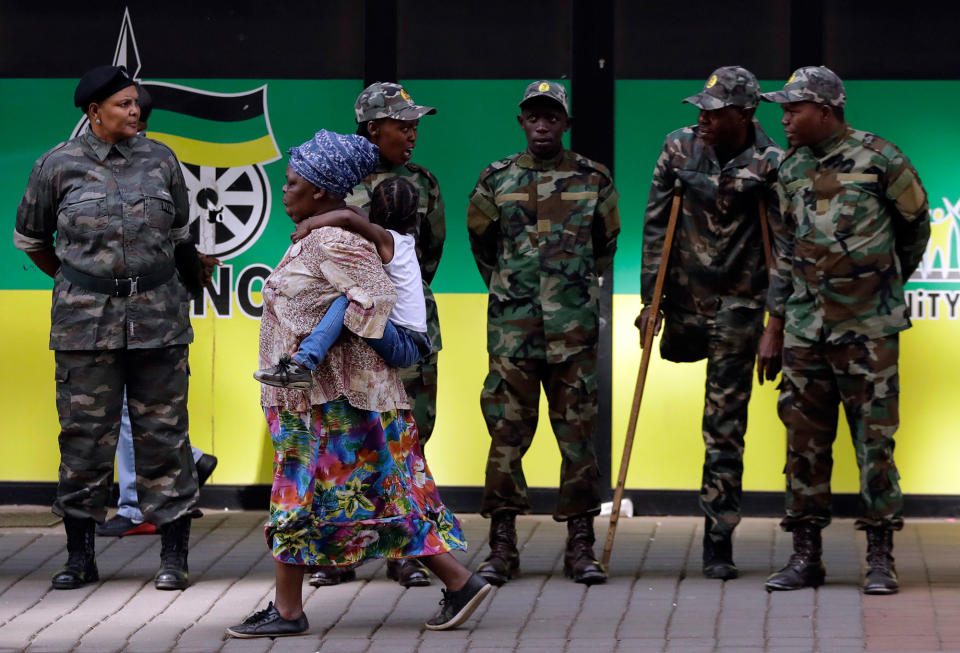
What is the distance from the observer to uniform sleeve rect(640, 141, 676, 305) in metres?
8.25

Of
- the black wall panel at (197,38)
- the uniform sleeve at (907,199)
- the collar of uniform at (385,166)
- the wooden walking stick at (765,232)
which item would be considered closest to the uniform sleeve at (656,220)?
the wooden walking stick at (765,232)

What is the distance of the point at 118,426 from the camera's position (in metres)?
8.20

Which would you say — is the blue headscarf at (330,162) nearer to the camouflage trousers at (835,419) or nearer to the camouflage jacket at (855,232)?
the camouflage jacket at (855,232)

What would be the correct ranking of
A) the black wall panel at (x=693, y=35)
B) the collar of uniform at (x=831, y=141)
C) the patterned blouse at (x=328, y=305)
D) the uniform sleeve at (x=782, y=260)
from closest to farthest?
the patterned blouse at (x=328, y=305), the collar of uniform at (x=831, y=141), the uniform sleeve at (x=782, y=260), the black wall panel at (x=693, y=35)

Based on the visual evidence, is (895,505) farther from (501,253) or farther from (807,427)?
(501,253)

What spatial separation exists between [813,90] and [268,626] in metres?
3.23

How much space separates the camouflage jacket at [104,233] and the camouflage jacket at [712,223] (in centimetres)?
223

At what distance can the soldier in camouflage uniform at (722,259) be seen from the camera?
8078 millimetres

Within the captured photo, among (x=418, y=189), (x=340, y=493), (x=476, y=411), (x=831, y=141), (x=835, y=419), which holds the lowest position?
(x=340, y=493)

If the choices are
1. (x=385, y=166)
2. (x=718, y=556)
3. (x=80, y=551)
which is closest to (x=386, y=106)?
(x=385, y=166)

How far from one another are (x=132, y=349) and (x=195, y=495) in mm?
748

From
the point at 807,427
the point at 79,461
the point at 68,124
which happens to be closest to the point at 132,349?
the point at 79,461

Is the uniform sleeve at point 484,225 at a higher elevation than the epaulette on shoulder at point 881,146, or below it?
below

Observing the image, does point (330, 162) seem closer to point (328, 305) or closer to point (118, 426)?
point (328, 305)
